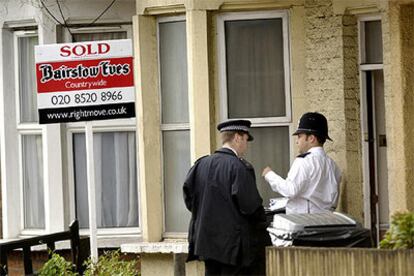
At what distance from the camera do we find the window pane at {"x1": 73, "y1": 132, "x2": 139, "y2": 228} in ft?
58.2

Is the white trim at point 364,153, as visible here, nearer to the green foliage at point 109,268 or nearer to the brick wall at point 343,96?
the brick wall at point 343,96

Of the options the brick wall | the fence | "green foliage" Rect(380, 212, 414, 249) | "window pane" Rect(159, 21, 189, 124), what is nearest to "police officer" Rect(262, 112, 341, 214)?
the brick wall

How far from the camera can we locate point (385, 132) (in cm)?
1528

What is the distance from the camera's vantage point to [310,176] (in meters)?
14.2

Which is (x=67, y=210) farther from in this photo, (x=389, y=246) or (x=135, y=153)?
(x=389, y=246)

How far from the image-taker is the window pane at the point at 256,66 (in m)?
15.8

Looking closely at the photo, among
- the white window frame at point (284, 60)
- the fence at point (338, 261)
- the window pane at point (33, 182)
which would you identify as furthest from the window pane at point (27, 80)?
the fence at point (338, 261)

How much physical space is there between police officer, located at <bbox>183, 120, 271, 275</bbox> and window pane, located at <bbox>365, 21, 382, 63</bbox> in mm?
2010

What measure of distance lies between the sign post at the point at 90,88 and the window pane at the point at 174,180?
1628mm

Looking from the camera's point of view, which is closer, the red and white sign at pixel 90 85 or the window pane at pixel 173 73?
the red and white sign at pixel 90 85

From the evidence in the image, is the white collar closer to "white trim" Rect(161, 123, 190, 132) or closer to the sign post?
the sign post

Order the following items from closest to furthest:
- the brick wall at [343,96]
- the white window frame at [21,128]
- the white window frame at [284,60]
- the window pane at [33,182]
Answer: the brick wall at [343,96] < the white window frame at [284,60] < the white window frame at [21,128] < the window pane at [33,182]

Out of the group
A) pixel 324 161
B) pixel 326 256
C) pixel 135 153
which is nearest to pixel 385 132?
pixel 324 161

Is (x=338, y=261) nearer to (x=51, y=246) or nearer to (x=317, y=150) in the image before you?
(x=317, y=150)
